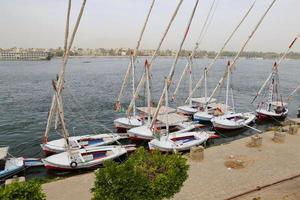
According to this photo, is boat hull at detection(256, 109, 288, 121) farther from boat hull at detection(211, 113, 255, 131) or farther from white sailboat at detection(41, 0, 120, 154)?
white sailboat at detection(41, 0, 120, 154)

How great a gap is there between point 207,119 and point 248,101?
27383 millimetres

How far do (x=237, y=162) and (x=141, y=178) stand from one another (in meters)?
13.1

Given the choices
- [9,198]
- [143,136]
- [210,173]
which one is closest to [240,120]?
[143,136]

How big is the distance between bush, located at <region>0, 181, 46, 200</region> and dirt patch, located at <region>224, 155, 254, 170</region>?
583 inches

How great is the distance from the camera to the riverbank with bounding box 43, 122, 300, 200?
1688 centimetres

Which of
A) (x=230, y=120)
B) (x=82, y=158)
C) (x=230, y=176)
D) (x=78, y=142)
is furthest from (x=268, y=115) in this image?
(x=82, y=158)

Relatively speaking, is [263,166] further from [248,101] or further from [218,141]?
[248,101]

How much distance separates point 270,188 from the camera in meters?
17.4

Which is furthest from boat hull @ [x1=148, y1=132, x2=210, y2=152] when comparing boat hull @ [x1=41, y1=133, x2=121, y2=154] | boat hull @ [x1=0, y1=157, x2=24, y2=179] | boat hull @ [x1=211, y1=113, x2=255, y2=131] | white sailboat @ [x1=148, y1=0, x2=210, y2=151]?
boat hull @ [x1=0, y1=157, x2=24, y2=179]

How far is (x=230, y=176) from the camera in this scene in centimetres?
1916

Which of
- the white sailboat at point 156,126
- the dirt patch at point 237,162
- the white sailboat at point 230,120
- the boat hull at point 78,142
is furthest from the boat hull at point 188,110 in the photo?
the dirt patch at point 237,162

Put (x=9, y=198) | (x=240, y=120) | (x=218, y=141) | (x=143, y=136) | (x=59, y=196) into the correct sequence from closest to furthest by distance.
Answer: (x=9, y=198) → (x=59, y=196) → (x=143, y=136) → (x=218, y=141) → (x=240, y=120)

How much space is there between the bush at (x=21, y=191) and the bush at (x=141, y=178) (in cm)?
230

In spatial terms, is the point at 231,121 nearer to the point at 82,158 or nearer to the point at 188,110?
the point at 188,110
